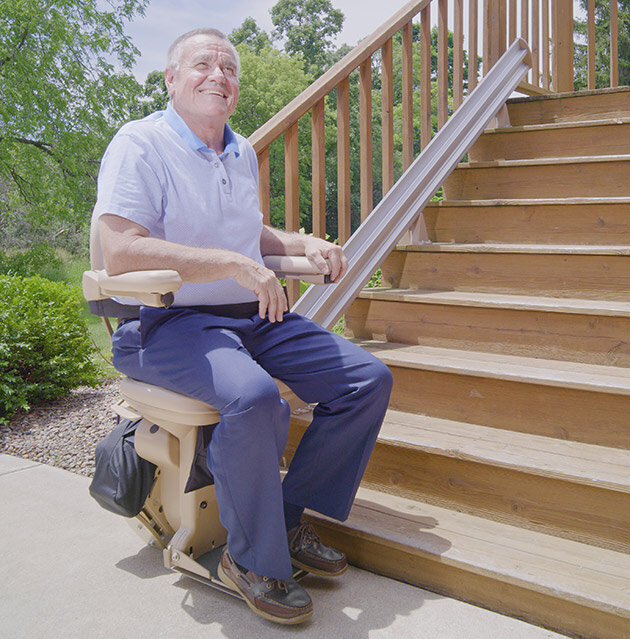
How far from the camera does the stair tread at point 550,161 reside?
2.81 m

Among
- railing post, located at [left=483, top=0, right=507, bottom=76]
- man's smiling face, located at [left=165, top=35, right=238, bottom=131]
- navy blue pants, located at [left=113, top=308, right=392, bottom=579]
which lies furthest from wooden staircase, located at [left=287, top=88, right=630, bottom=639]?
man's smiling face, located at [left=165, top=35, right=238, bottom=131]

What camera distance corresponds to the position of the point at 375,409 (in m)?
1.71

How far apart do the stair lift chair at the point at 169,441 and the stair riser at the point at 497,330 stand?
2.58 feet

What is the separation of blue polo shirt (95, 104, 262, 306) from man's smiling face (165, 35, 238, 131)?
44 millimetres

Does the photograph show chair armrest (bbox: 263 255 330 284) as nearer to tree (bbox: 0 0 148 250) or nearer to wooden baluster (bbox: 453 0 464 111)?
wooden baluster (bbox: 453 0 464 111)

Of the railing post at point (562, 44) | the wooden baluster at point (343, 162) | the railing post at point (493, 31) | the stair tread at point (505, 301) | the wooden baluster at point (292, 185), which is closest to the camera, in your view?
the stair tread at point (505, 301)

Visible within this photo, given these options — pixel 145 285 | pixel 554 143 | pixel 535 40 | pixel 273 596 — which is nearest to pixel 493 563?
pixel 273 596

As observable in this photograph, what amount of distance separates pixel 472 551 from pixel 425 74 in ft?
7.23

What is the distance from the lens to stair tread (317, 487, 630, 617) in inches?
58.8

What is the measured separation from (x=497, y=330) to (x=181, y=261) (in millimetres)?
1268

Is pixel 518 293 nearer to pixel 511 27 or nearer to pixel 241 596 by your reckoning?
pixel 241 596

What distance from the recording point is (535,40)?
3.85 metres

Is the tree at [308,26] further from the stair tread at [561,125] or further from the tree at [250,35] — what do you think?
the stair tread at [561,125]

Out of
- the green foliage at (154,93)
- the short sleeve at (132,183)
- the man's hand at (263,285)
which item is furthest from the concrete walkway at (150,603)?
the green foliage at (154,93)
